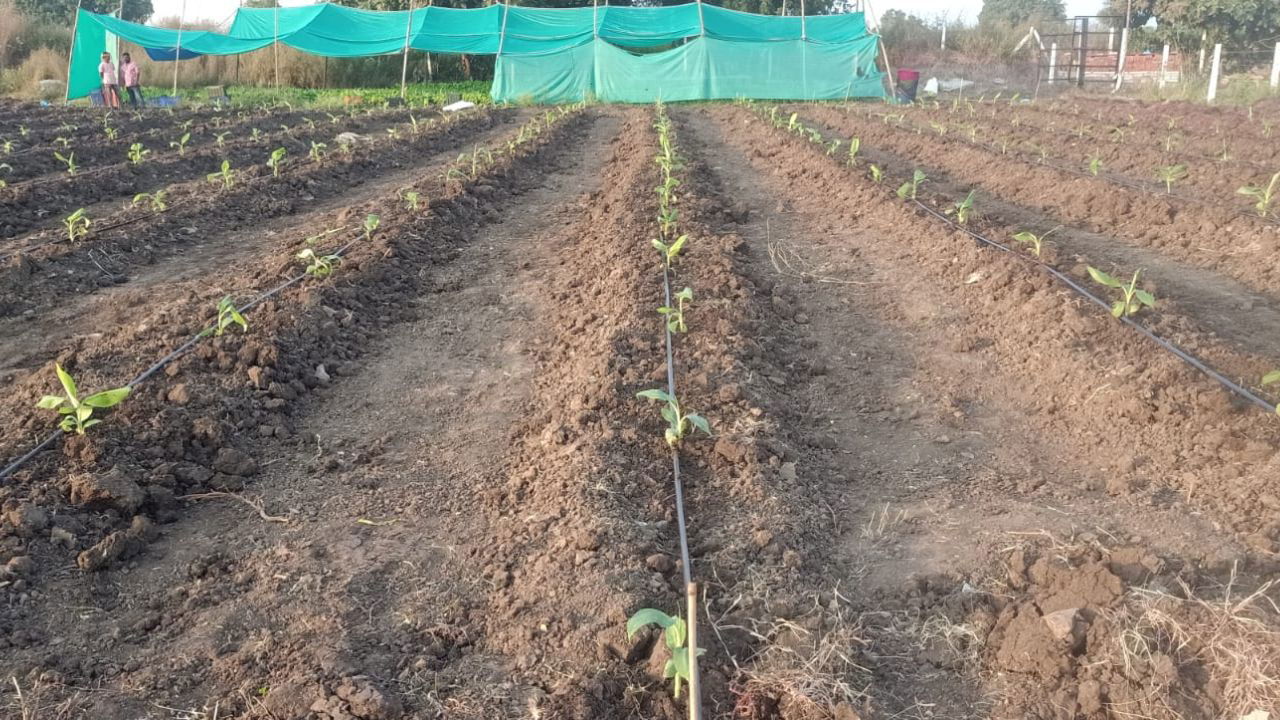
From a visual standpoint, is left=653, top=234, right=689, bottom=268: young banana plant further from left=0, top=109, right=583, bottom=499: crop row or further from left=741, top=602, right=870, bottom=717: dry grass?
left=741, top=602, right=870, bottom=717: dry grass

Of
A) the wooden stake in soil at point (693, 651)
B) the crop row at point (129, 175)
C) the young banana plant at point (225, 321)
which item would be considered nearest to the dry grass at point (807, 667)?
the wooden stake in soil at point (693, 651)

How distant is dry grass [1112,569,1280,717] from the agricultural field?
1 cm

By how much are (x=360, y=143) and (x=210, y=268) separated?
6835 millimetres

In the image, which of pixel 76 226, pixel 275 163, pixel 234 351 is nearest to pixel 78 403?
pixel 234 351

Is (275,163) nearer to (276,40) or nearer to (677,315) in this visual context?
(677,315)

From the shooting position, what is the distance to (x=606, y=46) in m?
22.4

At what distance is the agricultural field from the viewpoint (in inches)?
99.7

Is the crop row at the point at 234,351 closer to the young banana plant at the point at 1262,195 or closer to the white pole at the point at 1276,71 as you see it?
the young banana plant at the point at 1262,195

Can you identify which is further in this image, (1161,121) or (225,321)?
(1161,121)

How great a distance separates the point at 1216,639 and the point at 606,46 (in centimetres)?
2189

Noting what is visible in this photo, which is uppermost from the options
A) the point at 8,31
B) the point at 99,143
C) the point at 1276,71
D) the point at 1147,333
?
the point at 8,31

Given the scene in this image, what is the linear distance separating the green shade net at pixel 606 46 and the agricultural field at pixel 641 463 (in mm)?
15381

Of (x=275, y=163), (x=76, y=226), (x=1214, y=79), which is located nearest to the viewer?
(x=76, y=226)

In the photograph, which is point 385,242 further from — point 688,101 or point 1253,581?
point 688,101
